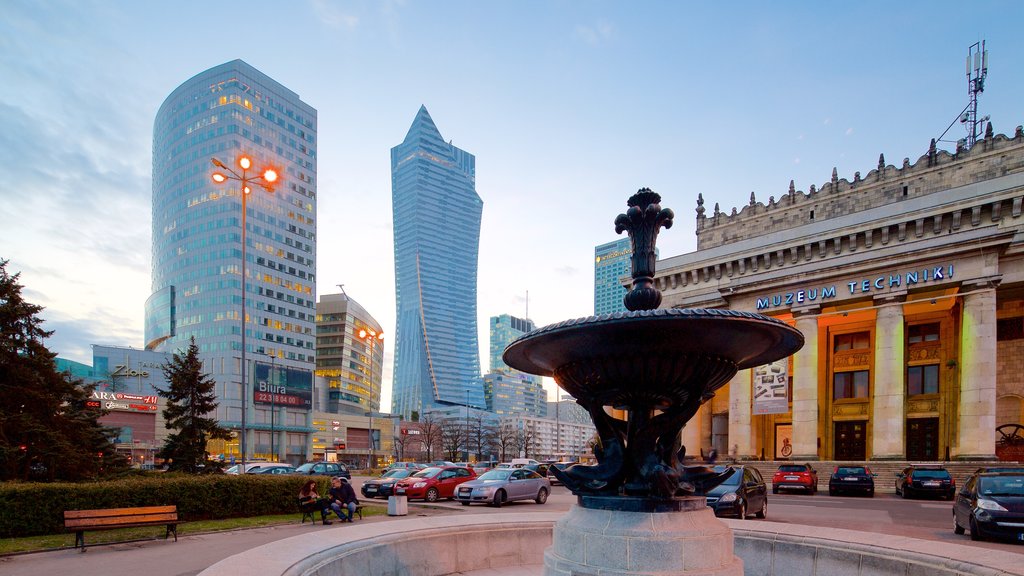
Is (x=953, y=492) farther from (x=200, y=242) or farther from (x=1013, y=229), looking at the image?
(x=200, y=242)

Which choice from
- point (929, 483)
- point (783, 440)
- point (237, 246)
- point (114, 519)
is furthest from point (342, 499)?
point (237, 246)

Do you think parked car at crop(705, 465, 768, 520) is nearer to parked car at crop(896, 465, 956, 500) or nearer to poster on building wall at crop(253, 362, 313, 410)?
parked car at crop(896, 465, 956, 500)

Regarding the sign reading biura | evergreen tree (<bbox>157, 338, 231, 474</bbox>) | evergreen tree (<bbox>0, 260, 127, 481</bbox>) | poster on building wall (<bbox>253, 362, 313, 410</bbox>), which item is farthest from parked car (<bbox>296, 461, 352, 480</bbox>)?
poster on building wall (<bbox>253, 362, 313, 410</bbox>)

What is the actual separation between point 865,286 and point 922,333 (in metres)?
7.69

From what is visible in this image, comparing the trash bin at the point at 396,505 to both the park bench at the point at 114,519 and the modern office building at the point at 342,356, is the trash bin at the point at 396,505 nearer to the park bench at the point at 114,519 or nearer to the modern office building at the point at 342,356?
the park bench at the point at 114,519

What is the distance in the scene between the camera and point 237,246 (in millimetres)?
105500

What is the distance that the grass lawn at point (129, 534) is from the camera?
1133cm

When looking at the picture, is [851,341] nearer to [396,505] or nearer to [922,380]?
[922,380]

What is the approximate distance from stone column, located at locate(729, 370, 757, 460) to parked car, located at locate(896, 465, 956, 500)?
14764 mm

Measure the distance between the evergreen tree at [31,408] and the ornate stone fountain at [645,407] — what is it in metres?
14.4

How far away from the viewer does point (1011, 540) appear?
11.7 meters

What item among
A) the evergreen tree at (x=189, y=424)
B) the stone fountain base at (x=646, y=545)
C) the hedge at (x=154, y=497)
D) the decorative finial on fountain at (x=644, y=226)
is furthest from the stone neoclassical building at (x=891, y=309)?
the stone fountain base at (x=646, y=545)

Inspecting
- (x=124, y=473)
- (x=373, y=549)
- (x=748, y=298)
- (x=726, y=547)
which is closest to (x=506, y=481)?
(x=124, y=473)

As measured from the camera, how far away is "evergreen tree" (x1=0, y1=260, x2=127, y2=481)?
1512cm
